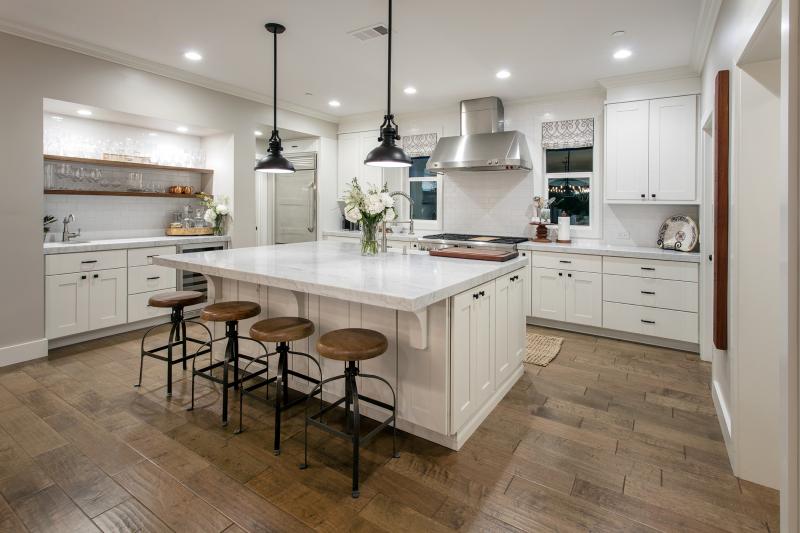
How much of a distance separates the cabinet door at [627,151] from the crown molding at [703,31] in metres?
0.60

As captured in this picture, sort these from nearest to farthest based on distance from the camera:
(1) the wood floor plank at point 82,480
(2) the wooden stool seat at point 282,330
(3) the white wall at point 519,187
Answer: (1) the wood floor plank at point 82,480 → (2) the wooden stool seat at point 282,330 → (3) the white wall at point 519,187

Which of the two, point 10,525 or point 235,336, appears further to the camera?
point 235,336

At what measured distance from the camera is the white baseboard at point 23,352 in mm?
3631

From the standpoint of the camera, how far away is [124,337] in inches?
175

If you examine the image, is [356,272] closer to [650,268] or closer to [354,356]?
[354,356]

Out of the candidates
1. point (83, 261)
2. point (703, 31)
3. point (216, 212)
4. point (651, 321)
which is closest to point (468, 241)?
point (651, 321)

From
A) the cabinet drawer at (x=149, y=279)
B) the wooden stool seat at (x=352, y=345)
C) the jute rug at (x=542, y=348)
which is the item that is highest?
the cabinet drawer at (x=149, y=279)

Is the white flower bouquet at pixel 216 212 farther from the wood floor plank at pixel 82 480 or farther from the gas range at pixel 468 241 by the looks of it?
the wood floor plank at pixel 82 480

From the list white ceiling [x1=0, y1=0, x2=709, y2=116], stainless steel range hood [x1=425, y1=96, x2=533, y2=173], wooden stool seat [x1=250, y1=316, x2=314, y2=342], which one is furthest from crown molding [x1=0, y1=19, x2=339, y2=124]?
wooden stool seat [x1=250, y1=316, x2=314, y2=342]

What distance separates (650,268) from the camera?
14.0 feet

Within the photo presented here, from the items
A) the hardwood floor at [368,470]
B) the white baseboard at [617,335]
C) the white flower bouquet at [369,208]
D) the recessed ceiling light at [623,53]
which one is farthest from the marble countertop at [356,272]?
the recessed ceiling light at [623,53]

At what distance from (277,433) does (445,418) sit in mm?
907

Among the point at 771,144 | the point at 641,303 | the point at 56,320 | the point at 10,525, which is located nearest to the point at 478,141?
the point at 641,303

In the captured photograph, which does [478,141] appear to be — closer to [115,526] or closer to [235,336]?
[235,336]
